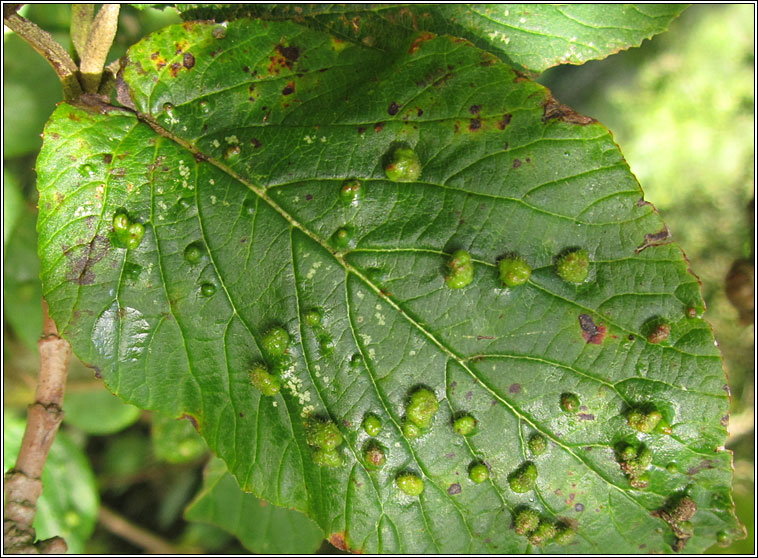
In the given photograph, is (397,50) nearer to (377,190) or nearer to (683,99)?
(377,190)

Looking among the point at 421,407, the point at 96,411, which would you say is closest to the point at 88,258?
the point at 421,407

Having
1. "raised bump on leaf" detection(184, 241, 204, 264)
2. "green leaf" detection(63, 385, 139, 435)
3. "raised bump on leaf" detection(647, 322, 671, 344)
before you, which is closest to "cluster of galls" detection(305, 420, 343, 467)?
"raised bump on leaf" detection(184, 241, 204, 264)

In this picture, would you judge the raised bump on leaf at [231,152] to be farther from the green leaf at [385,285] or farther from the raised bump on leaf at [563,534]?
the raised bump on leaf at [563,534]

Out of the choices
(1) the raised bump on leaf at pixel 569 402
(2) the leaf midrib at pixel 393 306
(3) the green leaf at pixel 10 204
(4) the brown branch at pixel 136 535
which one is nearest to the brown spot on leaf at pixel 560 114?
(2) the leaf midrib at pixel 393 306

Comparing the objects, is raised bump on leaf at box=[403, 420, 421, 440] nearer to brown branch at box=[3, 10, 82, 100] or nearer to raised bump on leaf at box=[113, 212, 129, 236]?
raised bump on leaf at box=[113, 212, 129, 236]

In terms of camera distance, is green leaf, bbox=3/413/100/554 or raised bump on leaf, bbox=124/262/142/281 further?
green leaf, bbox=3/413/100/554

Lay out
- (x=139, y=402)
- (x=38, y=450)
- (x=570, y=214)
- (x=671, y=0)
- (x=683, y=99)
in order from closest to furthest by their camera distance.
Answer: (x=570, y=214) < (x=139, y=402) < (x=671, y=0) < (x=38, y=450) < (x=683, y=99)

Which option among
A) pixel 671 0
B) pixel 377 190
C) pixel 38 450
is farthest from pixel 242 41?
pixel 38 450
